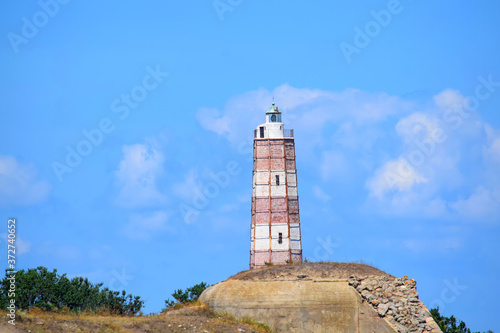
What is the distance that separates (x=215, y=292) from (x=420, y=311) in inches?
489

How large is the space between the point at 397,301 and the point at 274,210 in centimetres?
2877

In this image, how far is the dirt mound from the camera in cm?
5497

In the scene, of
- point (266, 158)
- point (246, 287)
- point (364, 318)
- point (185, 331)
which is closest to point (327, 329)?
point (364, 318)

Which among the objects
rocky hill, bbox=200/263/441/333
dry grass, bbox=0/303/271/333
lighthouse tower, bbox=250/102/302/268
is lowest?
dry grass, bbox=0/303/271/333

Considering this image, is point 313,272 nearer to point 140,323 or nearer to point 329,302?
point 329,302

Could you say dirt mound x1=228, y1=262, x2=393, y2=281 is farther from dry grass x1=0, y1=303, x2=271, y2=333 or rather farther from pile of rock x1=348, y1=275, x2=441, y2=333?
dry grass x1=0, y1=303, x2=271, y2=333

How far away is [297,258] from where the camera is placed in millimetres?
81125

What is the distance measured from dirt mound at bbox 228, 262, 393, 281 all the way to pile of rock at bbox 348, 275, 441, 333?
3.38 feet

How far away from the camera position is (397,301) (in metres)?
53.4

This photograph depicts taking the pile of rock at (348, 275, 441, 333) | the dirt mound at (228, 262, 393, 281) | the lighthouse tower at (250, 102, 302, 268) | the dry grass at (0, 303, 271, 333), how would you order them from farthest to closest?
the lighthouse tower at (250, 102, 302, 268)
the dirt mound at (228, 262, 393, 281)
the pile of rock at (348, 275, 441, 333)
the dry grass at (0, 303, 271, 333)

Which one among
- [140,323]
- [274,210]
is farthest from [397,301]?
[274,210]

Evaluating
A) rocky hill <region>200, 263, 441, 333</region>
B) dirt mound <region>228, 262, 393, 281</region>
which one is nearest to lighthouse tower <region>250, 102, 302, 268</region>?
dirt mound <region>228, 262, 393, 281</region>

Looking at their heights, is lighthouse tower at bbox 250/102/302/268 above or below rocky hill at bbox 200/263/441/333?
above

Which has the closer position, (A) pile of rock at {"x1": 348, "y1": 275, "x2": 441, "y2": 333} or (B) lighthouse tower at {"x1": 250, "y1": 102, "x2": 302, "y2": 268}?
(A) pile of rock at {"x1": 348, "y1": 275, "x2": 441, "y2": 333}
